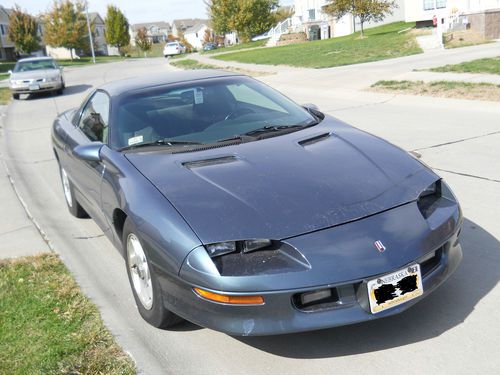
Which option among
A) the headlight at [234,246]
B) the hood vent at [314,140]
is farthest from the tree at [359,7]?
the headlight at [234,246]

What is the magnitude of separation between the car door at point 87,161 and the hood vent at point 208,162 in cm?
79

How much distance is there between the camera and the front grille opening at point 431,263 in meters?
2.92

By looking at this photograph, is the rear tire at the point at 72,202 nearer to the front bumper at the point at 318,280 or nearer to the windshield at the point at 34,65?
the front bumper at the point at 318,280

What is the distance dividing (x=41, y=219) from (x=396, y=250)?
13.4ft

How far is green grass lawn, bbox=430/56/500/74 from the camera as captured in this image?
1313cm

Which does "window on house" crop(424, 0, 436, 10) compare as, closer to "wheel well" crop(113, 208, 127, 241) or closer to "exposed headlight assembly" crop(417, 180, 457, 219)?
"exposed headlight assembly" crop(417, 180, 457, 219)

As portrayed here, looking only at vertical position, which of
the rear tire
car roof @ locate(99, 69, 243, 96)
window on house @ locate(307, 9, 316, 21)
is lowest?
the rear tire

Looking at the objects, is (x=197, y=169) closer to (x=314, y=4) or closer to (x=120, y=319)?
(x=120, y=319)

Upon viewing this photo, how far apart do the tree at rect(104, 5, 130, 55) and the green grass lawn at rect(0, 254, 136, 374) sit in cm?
7996

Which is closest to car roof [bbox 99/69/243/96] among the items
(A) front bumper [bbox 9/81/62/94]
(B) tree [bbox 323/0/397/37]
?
(A) front bumper [bbox 9/81/62/94]

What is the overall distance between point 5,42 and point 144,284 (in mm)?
79885

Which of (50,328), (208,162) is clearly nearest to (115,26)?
(208,162)

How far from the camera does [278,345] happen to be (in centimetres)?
301

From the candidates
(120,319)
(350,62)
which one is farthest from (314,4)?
(120,319)
